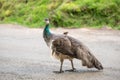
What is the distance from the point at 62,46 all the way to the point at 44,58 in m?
2.96

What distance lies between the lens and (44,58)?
43.9 feet

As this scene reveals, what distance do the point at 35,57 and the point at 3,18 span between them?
16.6m

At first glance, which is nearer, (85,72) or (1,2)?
(85,72)

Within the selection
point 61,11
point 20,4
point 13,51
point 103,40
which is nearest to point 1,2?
point 20,4

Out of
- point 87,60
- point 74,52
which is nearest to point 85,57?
point 87,60

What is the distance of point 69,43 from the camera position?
1059cm

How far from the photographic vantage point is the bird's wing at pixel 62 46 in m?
10.4

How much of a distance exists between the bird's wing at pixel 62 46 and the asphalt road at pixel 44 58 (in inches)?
19.8

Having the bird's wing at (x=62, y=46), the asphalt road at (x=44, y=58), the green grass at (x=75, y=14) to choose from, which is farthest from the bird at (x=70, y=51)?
the green grass at (x=75, y=14)

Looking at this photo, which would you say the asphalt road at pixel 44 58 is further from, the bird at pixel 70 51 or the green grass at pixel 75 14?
the green grass at pixel 75 14

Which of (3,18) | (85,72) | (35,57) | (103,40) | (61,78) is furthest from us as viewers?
(3,18)

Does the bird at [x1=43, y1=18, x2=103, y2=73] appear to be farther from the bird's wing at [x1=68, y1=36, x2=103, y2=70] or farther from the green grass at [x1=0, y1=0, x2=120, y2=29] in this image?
the green grass at [x1=0, y1=0, x2=120, y2=29]

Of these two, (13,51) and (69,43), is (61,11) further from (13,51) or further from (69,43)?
(69,43)

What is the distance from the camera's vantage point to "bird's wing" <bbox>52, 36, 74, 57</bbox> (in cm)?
1044
